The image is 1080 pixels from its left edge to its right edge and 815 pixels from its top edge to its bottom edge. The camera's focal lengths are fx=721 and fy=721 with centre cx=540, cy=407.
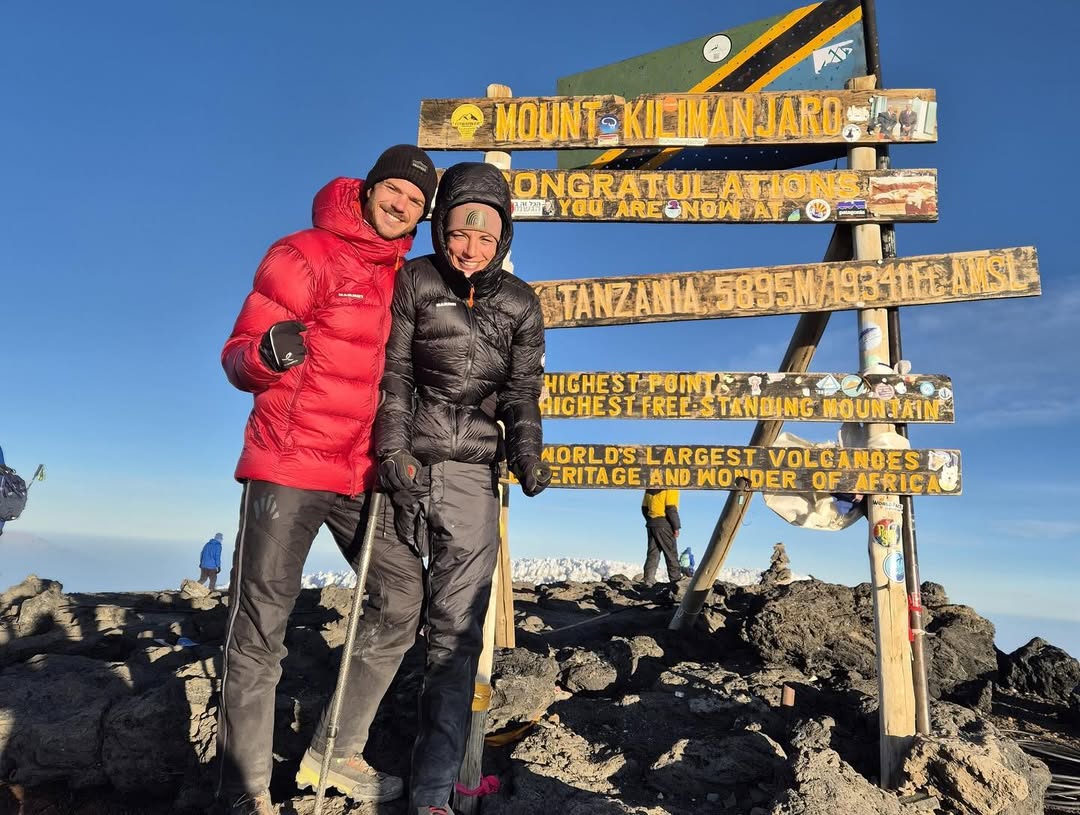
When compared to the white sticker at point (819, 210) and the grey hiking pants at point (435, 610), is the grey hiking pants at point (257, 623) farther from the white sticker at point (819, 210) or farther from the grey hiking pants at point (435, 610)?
the white sticker at point (819, 210)

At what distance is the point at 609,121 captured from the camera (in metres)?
4.74

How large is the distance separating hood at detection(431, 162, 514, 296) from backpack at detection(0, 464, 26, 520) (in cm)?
877

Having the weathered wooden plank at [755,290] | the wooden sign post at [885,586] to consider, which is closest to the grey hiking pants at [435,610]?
the weathered wooden plank at [755,290]

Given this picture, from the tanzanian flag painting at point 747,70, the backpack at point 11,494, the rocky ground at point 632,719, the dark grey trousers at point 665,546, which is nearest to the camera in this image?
the rocky ground at point 632,719

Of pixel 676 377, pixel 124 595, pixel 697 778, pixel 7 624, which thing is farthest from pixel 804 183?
pixel 124 595

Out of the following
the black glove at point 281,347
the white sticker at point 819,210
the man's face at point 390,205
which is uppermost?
the white sticker at point 819,210

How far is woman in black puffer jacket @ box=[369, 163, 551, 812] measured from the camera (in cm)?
306

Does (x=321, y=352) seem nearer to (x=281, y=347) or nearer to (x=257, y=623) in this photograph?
(x=281, y=347)

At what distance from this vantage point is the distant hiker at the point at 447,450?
121 inches

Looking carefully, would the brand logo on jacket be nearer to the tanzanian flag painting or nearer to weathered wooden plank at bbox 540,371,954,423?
weathered wooden plank at bbox 540,371,954,423

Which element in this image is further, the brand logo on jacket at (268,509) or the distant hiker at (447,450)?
the distant hiker at (447,450)

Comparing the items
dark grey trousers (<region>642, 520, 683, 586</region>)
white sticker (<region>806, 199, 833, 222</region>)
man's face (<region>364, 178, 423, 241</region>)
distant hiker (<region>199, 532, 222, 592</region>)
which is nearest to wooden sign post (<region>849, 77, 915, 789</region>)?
white sticker (<region>806, 199, 833, 222</region>)

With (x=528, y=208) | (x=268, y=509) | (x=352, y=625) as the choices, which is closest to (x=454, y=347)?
(x=268, y=509)

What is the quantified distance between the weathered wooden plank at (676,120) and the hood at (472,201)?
1573 millimetres
